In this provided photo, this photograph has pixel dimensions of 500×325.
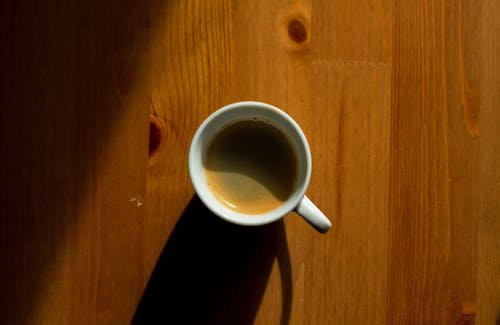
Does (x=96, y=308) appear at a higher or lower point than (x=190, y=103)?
lower

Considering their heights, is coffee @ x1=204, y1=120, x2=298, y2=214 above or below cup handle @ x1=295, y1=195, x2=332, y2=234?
above

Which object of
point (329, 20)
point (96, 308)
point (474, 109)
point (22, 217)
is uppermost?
point (329, 20)

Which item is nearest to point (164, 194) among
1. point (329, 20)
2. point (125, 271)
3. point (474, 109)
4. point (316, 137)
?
point (125, 271)

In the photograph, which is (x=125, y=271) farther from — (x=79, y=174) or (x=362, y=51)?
(x=362, y=51)

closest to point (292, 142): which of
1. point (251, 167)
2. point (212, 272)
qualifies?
point (251, 167)

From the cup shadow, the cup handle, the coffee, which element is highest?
the coffee

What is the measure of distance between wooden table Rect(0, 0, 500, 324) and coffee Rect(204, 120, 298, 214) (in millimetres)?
40

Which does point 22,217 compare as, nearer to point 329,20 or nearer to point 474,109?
point 329,20

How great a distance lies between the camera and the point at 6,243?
0.51 m

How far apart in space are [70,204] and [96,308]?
14cm

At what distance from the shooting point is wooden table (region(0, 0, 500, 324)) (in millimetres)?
509

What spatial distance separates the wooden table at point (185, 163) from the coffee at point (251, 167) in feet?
0.13

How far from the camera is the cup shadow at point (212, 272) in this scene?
1.68 feet

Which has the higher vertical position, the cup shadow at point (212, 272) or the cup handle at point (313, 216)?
the cup handle at point (313, 216)
